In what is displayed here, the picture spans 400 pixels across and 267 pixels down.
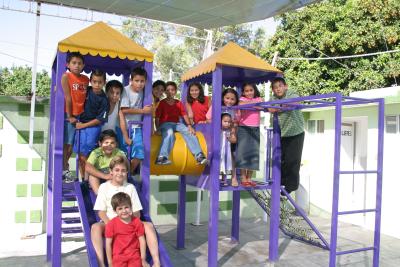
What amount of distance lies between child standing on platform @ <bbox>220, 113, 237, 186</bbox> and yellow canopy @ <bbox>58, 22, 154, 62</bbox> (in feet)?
→ 4.93

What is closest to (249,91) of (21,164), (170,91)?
(170,91)

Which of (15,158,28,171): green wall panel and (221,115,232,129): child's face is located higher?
(221,115,232,129): child's face

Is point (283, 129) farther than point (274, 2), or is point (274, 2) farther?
point (274, 2)

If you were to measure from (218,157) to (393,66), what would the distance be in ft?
39.0

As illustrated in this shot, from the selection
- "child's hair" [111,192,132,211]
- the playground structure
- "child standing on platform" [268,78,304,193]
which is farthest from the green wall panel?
"child standing on platform" [268,78,304,193]

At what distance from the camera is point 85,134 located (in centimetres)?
470

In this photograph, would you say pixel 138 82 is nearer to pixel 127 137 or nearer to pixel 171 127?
pixel 127 137

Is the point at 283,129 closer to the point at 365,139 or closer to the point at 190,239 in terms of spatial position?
the point at 190,239

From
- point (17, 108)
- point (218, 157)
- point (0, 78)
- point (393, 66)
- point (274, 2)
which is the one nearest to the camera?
point (218, 157)

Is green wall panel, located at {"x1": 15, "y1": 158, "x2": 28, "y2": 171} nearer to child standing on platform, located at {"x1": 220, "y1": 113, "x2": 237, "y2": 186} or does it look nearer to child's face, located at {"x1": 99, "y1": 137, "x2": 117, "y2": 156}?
child's face, located at {"x1": 99, "y1": 137, "x2": 117, "y2": 156}

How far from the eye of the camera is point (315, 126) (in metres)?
10.1

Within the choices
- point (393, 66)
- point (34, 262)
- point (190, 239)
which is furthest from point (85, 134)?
point (393, 66)

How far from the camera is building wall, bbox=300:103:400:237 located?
791 cm

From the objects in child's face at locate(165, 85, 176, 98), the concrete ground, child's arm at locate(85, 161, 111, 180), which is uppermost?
child's face at locate(165, 85, 176, 98)
